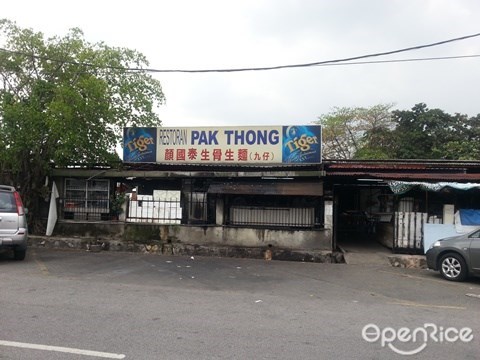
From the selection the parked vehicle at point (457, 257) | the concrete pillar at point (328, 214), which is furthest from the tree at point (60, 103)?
the parked vehicle at point (457, 257)

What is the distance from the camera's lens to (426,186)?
12312 mm

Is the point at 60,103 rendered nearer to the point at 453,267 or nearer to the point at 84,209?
the point at 84,209

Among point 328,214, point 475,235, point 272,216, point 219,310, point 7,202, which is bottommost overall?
point 219,310

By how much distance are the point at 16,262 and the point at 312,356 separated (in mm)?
8739

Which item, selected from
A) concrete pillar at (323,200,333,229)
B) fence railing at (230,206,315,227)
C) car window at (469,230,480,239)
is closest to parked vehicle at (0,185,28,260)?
fence railing at (230,206,315,227)

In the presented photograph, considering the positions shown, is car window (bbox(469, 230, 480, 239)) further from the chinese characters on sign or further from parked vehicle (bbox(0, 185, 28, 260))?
parked vehicle (bbox(0, 185, 28, 260))

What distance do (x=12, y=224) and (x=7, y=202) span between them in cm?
60

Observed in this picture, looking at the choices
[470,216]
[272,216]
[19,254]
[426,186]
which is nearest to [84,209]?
[19,254]

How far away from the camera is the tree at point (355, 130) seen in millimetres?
34750

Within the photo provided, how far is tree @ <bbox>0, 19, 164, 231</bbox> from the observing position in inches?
509

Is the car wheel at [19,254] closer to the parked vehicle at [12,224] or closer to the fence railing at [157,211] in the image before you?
the parked vehicle at [12,224]

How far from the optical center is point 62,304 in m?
6.73

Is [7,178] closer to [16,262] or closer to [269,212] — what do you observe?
[16,262]

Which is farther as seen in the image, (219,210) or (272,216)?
(219,210)
